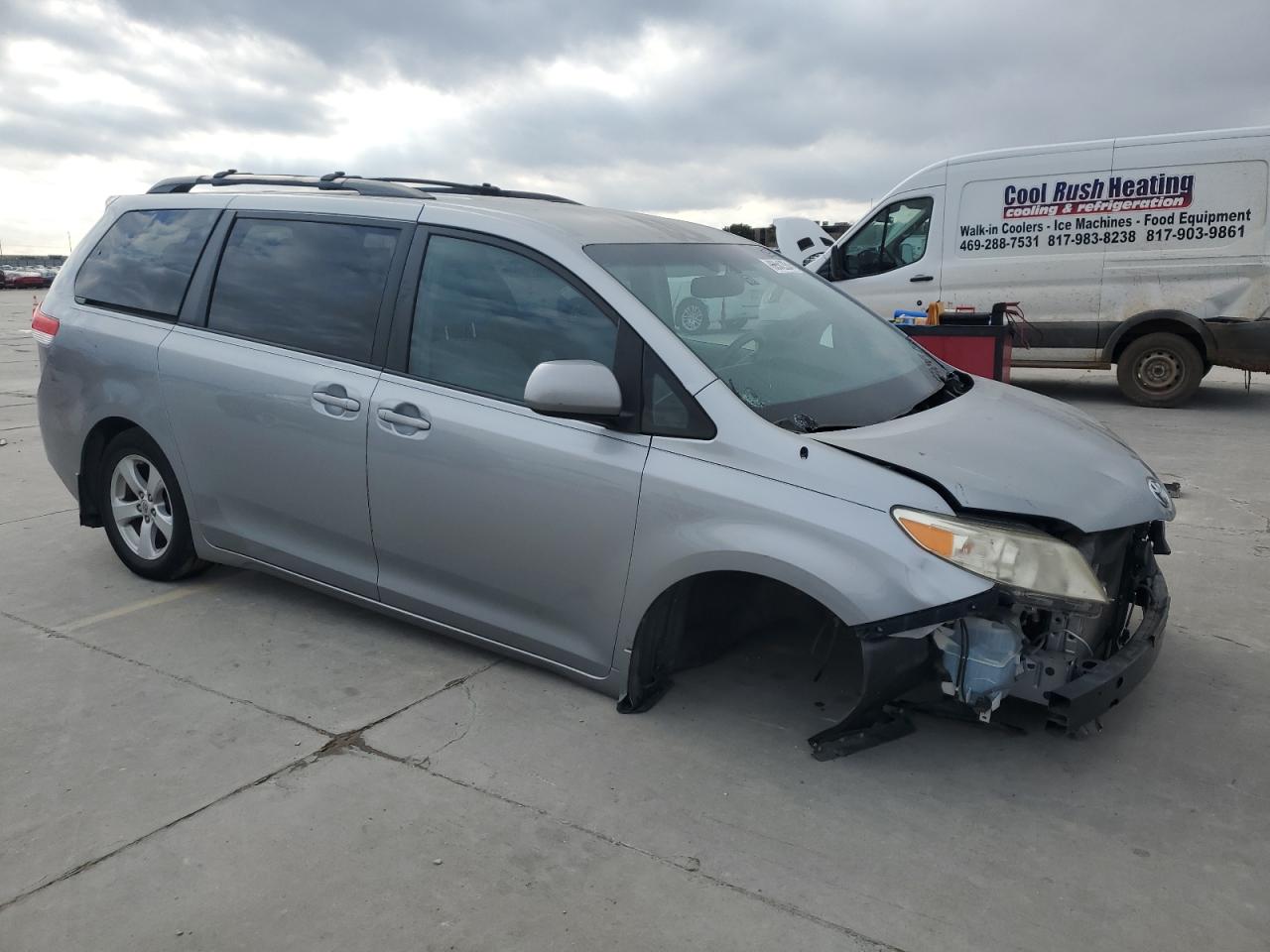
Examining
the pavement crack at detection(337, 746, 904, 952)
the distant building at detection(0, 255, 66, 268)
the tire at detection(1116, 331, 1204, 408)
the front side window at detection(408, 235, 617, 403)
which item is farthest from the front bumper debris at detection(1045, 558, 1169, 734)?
the distant building at detection(0, 255, 66, 268)

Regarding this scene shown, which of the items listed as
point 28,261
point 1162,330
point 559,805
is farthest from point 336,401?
point 28,261

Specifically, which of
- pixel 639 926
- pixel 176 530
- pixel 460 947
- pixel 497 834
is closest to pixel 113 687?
pixel 176 530

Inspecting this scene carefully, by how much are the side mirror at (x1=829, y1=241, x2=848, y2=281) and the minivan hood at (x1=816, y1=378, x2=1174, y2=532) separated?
824cm

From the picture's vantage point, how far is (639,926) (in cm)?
253

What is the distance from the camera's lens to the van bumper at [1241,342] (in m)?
9.79

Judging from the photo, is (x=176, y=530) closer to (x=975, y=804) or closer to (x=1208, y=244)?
(x=975, y=804)

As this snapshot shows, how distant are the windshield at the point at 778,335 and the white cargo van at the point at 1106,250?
7.02 metres

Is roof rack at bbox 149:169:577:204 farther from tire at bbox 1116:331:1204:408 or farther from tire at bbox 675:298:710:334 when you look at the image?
tire at bbox 1116:331:1204:408

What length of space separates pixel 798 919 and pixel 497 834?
2.81 feet

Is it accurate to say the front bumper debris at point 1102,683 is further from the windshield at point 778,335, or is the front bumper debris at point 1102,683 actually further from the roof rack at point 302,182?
the roof rack at point 302,182

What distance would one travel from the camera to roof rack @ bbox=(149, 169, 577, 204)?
14.0 ft

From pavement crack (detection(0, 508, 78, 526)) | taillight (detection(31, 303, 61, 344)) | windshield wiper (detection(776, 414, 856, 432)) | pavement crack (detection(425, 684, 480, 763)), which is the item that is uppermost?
taillight (detection(31, 303, 61, 344))

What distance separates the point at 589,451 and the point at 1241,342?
29.0 feet

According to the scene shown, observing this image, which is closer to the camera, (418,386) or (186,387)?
(418,386)
